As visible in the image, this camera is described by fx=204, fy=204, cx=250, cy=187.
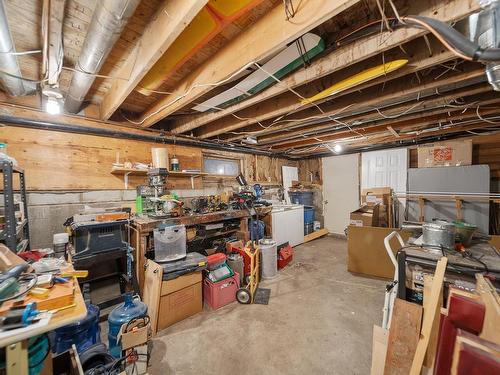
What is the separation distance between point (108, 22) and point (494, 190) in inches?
216

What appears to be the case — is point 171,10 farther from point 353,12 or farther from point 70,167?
point 70,167

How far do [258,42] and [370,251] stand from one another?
9.95 feet

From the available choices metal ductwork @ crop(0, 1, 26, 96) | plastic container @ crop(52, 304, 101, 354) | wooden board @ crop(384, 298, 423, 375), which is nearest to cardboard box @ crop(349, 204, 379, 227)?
wooden board @ crop(384, 298, 423, 375)

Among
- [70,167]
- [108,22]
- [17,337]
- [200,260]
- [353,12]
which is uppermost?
[353,12]

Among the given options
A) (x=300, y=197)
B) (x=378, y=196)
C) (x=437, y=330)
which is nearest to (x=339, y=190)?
(x=300, y=197)

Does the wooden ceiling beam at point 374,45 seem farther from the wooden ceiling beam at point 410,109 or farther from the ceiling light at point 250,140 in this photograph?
the ceiling light at point 250,140

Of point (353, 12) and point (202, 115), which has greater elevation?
point (353, 12)

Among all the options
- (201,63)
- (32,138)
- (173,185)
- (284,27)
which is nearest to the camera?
(284,27)

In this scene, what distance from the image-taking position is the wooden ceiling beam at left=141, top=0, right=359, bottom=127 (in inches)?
40.1

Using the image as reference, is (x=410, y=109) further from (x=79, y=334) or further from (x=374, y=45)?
(x=79, y=334)

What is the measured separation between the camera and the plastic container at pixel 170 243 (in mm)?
2211

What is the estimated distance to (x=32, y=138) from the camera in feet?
7.19

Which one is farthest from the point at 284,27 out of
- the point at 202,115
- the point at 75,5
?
the point at 202,115

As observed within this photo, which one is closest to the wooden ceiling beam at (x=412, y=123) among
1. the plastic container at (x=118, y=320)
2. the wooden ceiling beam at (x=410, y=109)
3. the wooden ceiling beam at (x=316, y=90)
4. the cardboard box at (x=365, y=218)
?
the wooden ceiling beam at (x=410, y=109)
